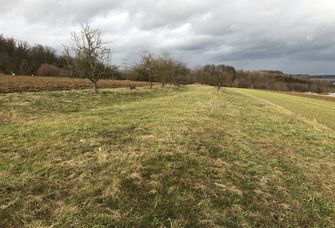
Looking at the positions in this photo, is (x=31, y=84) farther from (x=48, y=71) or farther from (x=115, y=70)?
(x=48, y=71)

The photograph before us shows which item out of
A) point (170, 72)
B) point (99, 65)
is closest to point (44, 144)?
point (99, 65)

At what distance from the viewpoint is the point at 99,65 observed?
114 feet

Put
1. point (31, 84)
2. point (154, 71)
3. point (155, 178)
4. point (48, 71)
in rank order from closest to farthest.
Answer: point (155, 178) → point (31, 84) → point (154, 71) → point (48, 71)

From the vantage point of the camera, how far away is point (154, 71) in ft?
198

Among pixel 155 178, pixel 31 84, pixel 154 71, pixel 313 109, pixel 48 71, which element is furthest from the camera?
pixel 48 71

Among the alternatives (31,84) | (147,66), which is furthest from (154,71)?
(31,84)

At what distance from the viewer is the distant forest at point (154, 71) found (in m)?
62.0

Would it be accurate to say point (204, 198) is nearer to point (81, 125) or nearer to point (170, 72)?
point (81, 125)

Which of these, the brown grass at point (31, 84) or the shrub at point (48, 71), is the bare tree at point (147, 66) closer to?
the brown grass at point (31, 84)

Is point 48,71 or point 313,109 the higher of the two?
point 48,71

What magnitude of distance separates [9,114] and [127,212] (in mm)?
12944

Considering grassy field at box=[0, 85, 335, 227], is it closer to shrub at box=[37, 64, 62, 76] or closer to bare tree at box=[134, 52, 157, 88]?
bare tree at box=[134, 52, 157, 88]

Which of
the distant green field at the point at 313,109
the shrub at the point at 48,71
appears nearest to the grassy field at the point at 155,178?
the distant green field at the point at 313,109

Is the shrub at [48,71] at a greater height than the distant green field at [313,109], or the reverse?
the shrub at [48,71]
